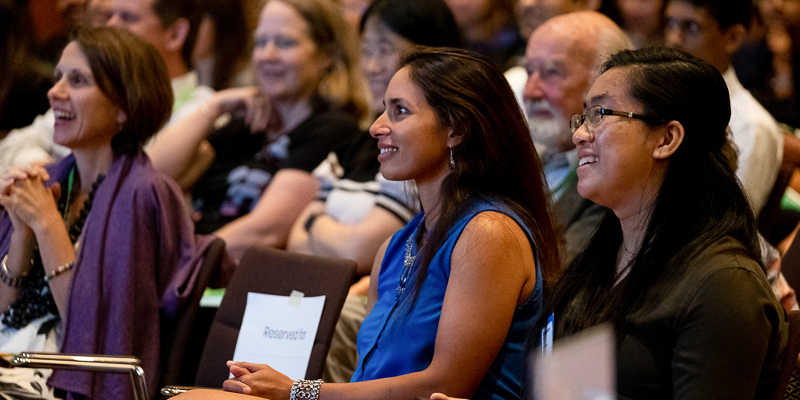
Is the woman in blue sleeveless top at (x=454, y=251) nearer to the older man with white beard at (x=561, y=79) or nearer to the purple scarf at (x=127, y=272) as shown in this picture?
the purple scarf at (x=127, y=272)

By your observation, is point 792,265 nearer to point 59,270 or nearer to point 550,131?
point 550,131

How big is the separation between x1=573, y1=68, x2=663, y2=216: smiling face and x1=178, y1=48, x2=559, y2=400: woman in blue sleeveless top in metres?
0.25

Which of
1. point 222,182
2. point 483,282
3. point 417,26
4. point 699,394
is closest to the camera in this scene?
point 699,394

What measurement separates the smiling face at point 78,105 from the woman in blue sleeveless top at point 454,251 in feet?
4.07

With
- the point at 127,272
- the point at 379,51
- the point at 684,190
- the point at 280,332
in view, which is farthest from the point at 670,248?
the point at 379,51

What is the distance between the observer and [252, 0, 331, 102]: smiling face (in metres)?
3.80

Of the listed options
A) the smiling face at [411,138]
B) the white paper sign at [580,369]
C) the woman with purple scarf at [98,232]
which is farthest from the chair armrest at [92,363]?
the white paper sign at [580,369]

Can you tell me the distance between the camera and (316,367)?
2.24 meters

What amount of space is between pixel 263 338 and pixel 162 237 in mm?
572

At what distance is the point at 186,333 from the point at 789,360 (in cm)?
177

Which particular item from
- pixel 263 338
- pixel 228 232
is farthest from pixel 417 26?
pixel 263 338

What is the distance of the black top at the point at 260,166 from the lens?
3646 mm

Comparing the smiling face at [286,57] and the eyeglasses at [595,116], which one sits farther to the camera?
the smiling face at [286,57]

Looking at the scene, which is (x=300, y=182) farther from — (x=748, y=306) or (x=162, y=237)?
(x=748, y=306)
